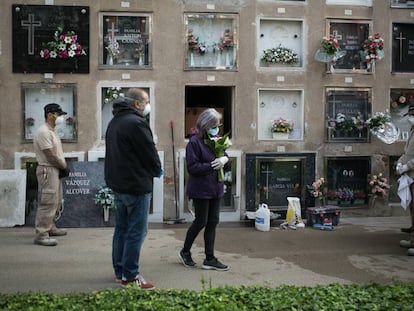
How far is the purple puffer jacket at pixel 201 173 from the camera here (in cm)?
575

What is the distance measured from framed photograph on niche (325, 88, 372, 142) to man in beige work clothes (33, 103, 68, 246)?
4.09 meters

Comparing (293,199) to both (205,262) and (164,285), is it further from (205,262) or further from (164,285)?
(164,285)

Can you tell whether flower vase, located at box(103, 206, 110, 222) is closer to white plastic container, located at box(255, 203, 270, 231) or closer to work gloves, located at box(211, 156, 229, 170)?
white plastic container, located at box(255, 203, 270, 231)

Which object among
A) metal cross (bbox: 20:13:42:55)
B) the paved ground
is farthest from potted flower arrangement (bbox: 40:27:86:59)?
the paved ground

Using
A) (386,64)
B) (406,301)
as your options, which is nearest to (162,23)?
(386,64)

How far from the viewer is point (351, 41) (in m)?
9.15

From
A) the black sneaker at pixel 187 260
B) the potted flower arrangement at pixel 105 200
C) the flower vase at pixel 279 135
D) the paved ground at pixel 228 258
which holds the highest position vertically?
the flower vase at pixel 279 135

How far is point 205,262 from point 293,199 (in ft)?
9.36

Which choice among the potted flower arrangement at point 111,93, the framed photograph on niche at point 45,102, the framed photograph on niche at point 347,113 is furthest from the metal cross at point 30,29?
the framed photograph on niche at point 347,113

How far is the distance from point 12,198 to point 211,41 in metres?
3.55

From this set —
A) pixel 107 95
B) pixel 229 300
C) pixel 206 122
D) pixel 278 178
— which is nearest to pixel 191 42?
pixel 107 95

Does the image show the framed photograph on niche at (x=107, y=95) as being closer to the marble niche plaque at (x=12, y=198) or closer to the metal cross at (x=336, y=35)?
the marble niche plaque at (x=12, y=198)

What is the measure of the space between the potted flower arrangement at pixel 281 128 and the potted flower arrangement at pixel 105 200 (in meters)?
2.57

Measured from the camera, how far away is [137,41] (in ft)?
28.1
